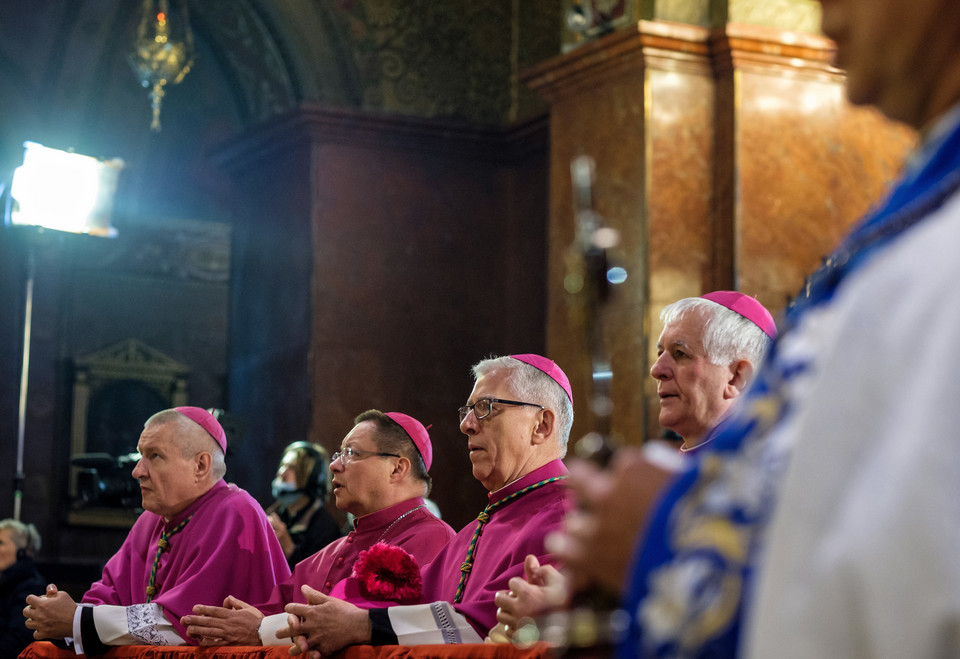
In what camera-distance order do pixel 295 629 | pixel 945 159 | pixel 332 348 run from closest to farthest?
pixel 945 159, pixel 295 629, pixel 332 348

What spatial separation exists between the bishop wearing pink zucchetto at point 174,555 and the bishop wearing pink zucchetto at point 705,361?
2.29 metres

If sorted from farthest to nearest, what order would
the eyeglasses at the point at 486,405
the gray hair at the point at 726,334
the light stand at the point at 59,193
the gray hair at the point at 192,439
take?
the light stand at the point at 59,193
the gray hair at the point at 192,439
the eyeglasses at the point at 486,405
the gray hair at the point at 726,334

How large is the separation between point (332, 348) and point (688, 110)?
382 centimetres

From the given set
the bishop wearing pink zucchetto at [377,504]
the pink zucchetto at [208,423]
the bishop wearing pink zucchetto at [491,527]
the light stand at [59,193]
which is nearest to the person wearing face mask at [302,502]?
the pink zucchetto at [208,423]

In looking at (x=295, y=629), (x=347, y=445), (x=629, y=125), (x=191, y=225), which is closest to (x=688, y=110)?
(x=629, y=125)

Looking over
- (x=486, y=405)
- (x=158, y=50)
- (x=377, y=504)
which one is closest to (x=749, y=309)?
(x=486, y=405)

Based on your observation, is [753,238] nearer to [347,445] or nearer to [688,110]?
[688,110]

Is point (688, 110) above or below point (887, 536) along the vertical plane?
above

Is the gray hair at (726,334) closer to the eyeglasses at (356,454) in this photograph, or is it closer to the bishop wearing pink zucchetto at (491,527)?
the bishop wearing pink zucchetto at (491,527)

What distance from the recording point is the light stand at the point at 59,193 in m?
9.84

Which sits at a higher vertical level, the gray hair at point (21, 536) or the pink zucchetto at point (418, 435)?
the pink zucchetto at point (418, 435)

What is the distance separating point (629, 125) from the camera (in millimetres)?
8055

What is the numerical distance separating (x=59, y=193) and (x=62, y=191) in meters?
0.03

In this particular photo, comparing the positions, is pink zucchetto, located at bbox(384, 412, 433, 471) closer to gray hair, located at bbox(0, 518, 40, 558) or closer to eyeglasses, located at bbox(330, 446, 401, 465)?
eyeglasses, located at bbox(330, 446, 401, 465)
